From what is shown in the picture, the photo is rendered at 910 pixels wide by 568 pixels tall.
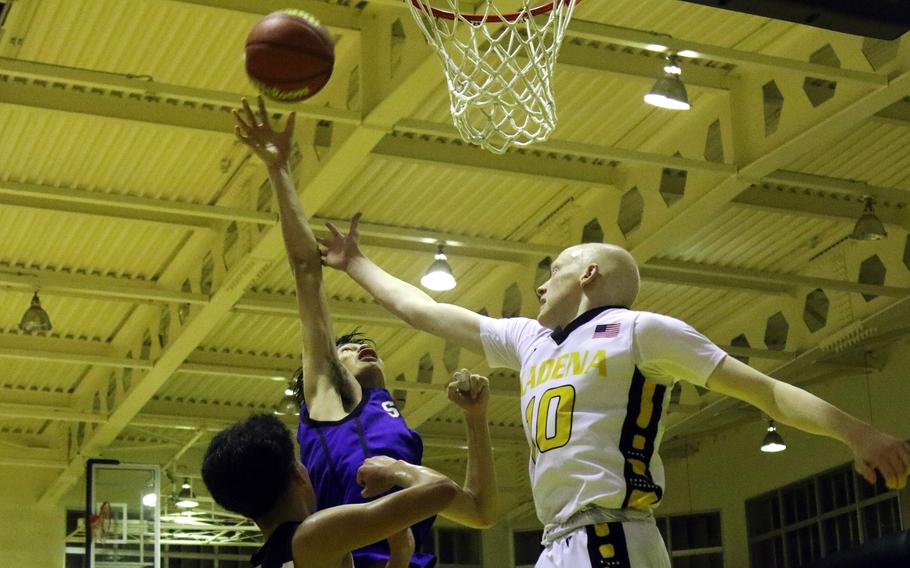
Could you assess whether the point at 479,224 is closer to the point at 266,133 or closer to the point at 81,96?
the point at 81,96

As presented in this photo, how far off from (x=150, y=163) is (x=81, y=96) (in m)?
1.41

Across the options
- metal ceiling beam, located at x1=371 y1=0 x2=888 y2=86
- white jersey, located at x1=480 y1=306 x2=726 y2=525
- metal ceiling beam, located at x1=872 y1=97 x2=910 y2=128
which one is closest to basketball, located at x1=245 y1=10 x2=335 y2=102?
white jersey, located at x1=480 y1=306 x2=726 y2=525

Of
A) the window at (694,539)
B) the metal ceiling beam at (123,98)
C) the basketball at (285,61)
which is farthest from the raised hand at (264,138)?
the window at (694,539)

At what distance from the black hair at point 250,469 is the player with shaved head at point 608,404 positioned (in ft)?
2.86

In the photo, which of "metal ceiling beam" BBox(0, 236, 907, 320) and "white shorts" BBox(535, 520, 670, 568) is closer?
"white shorts" BBox(535, 520, 670, 568)

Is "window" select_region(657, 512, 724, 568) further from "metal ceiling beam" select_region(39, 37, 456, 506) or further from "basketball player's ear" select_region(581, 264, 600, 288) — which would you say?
"basketball player's ear" select_region(581, 264, 600, 288)

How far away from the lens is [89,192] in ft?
45.8

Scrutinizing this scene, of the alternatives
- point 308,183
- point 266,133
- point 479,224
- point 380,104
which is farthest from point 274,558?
point 479,224

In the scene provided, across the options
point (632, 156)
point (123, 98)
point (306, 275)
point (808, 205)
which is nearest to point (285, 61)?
point (306, 275)

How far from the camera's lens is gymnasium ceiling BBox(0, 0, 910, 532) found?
12.1m

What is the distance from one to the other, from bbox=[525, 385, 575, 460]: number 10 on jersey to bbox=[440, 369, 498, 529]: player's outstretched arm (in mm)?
336

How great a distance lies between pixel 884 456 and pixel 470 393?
5.12 feet

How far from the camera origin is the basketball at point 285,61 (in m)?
6.14

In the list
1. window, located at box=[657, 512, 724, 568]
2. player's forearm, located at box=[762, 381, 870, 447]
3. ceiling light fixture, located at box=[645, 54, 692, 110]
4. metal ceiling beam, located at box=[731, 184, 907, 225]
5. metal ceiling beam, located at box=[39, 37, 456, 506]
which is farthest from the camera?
window, located at box=[657, 512, 724, 568]
